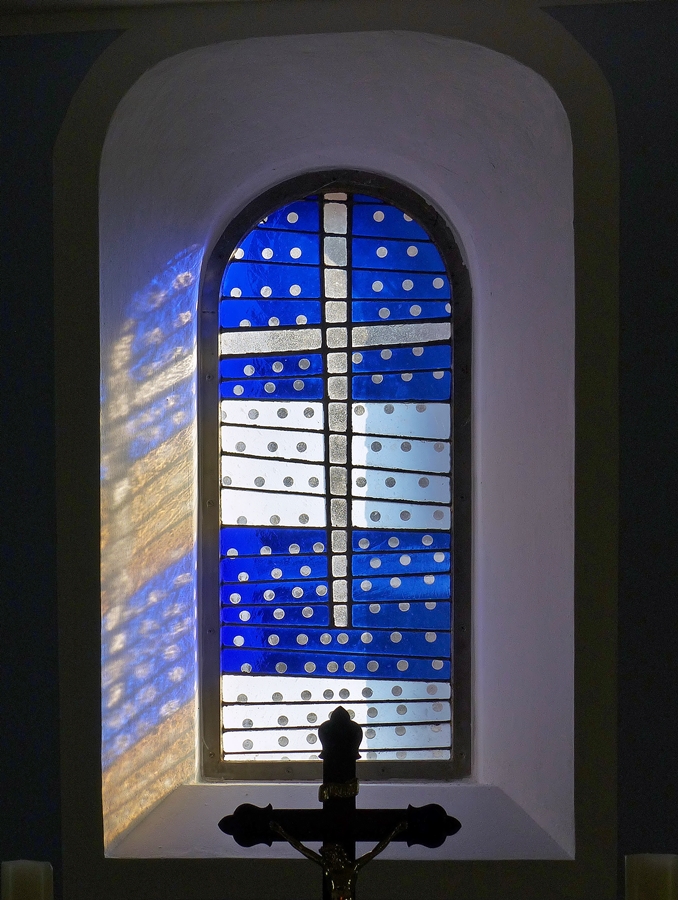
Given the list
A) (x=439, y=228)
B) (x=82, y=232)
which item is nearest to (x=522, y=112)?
(x=439, y=228)

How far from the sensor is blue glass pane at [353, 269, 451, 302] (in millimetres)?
2426

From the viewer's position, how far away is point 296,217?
8.07ft

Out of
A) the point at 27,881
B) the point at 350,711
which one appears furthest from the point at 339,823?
the point at 350,711

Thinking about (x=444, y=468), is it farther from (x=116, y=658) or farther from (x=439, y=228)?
(x=116, y=658)

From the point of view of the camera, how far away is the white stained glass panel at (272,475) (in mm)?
2408

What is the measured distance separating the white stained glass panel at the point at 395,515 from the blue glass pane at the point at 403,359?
379 mm

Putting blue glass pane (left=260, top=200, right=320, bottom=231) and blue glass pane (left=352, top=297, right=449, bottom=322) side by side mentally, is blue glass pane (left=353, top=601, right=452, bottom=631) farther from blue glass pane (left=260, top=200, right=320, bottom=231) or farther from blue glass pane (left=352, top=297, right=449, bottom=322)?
blue glass pane (left=260, top=200, right=320, bottom=231)

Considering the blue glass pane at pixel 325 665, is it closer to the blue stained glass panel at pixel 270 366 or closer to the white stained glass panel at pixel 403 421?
the white stained glass panel at pixel 403 421

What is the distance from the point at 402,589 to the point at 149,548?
73cm

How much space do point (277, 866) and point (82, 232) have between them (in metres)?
1.36

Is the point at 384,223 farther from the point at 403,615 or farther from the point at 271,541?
the point at 403,615

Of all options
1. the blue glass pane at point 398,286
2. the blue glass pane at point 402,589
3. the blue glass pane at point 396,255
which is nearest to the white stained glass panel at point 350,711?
the blue glass pane at point 402,589

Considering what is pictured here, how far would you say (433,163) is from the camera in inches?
88.3

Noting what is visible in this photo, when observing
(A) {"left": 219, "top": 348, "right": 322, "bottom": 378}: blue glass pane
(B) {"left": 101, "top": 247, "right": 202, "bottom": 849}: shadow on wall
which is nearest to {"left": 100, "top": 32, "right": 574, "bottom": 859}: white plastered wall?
(B) {"left": 101, "top": 247, "right": 202, "bottom": 849}: shadow on wall
